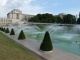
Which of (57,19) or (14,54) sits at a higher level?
(57,19)

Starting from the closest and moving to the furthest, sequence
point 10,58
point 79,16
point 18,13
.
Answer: point 10,58 < point 79,16 < point 18,13

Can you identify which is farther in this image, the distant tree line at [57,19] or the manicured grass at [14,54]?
the distant tree line at [57,19]

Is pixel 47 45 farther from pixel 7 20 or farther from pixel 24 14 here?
pixel 24 14

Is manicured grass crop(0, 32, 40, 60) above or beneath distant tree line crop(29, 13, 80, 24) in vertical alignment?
beneath

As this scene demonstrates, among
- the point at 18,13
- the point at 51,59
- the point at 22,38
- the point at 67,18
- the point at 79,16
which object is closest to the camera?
A: the point at 51,59

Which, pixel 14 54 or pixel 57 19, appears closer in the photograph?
A: pixel 14 54

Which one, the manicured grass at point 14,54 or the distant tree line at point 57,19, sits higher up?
the distant tree line at point 57,19

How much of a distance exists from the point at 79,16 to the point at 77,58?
6939 centimetres

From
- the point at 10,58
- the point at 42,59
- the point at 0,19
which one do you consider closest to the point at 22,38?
the point at 42,59

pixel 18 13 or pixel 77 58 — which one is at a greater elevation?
pixel 18 13

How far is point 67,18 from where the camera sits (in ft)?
261

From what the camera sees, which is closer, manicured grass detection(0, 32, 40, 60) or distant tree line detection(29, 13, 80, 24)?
manicured grass detection(0, 32, 40, 60)

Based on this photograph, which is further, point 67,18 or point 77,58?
point 67,18

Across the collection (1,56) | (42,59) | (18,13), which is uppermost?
(18,13)
